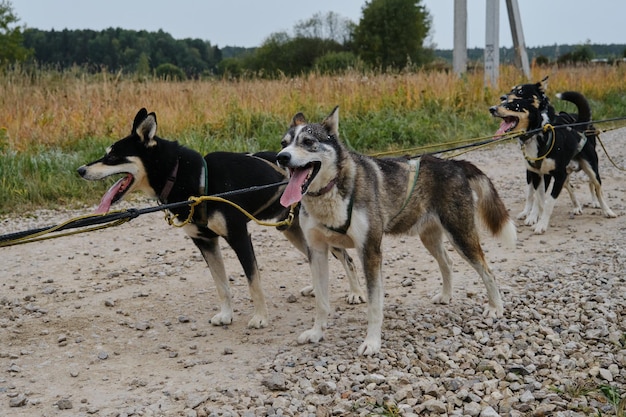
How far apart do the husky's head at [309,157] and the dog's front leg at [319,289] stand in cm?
45

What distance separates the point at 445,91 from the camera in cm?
1388

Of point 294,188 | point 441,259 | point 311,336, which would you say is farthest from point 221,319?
point 441,259

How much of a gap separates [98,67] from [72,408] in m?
12.3

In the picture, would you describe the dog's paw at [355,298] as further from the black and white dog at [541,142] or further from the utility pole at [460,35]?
the utility pole at [460,35]

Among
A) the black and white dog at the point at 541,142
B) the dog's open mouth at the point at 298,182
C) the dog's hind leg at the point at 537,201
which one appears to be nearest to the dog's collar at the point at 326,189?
the dog's open mouth at the point at 298,182

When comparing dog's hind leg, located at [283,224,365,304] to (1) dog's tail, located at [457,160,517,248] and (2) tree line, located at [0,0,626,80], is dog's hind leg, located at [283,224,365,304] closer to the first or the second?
(1) dog's tail, located at [457,160,517,248]

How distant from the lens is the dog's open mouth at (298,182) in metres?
3.52

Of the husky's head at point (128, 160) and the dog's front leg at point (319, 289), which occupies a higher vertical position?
the husky's head at point (128, 160)

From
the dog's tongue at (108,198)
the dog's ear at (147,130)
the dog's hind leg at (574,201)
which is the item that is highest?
the dog's ear at (147,130)

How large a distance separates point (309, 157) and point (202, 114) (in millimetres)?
7872

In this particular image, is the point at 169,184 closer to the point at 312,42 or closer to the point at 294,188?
the point at 294,188

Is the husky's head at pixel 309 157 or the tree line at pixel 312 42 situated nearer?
the husky's head at pixel 309 157

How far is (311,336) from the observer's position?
4.01 m

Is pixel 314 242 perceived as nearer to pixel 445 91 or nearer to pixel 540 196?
pixel 540 196
